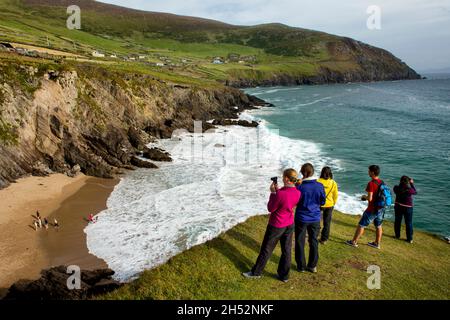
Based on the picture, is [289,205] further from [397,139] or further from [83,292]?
[397,139]

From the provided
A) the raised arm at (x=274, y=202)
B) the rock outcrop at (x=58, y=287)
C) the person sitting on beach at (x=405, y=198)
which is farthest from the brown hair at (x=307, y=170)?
the rock outcrop at (x=58, y=287)

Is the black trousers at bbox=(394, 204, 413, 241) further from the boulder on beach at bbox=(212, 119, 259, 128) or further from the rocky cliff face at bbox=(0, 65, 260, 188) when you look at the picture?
the boulder on beach at bbox=(212, 119, 259, 128)

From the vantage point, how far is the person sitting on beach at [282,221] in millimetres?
9805

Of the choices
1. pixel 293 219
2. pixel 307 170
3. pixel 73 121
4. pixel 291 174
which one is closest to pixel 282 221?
pixel 293 219

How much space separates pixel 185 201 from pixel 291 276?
16.6 metres

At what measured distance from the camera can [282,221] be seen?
1012cm

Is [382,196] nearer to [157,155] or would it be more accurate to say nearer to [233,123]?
[157,155]

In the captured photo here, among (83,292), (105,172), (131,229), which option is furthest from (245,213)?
(105,172)

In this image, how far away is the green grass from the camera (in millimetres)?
10297

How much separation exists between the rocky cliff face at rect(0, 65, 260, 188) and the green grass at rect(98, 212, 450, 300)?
24.4 meters

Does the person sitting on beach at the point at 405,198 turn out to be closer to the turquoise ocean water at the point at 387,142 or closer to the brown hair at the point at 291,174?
the brown hair at the point at 291,174

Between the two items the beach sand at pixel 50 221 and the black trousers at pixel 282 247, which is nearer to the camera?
the black trousers at pixel 282 247
